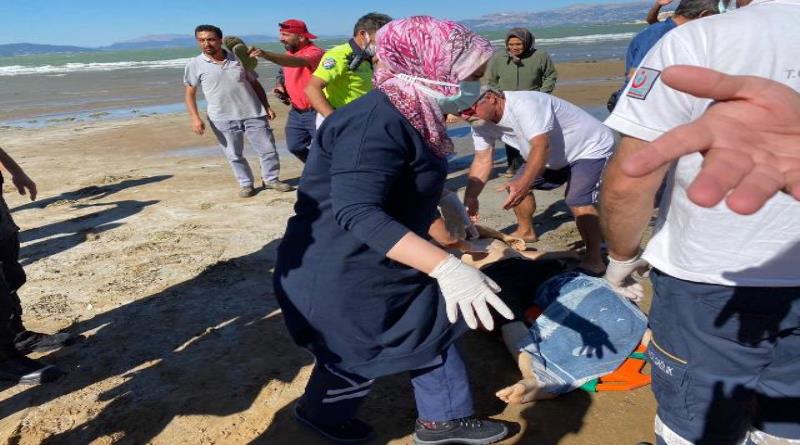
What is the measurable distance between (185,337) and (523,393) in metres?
1.97

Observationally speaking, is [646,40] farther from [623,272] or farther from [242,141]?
[242,141]

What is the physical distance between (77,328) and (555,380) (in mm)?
2808

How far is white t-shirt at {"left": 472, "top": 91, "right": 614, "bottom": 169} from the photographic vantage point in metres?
3.38

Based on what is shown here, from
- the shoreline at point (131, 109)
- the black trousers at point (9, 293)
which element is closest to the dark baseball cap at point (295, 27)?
the black trousers at point (9, 293)

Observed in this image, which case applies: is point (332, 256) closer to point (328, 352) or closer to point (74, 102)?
point (328, 352)

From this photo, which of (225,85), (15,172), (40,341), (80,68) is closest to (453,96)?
(15,172)

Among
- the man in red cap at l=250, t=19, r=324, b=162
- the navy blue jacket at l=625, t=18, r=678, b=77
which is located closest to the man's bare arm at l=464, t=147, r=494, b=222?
the navy blue jacket at l=625, t=18, r=678, b=77

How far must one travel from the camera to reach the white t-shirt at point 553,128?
3.38 m

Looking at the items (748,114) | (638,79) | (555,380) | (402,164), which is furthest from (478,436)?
(748,114)

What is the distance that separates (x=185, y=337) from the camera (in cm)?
325

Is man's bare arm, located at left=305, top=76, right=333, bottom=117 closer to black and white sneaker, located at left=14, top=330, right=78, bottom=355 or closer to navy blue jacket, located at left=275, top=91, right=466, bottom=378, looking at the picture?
black and white sneaker, located at left=14, top=330, right=78, bottom=355

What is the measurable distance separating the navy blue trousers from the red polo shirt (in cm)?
339

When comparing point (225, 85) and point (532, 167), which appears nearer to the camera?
point (532, 167)

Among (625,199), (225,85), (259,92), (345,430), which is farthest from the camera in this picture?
(259,92)
